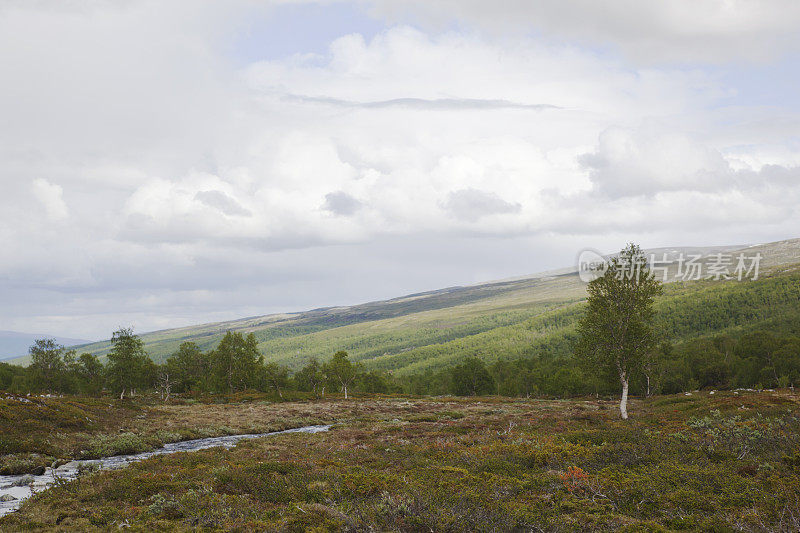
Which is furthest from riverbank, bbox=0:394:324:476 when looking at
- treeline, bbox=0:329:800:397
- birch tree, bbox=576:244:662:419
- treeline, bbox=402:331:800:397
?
treeline, bbox=402:331:800:397

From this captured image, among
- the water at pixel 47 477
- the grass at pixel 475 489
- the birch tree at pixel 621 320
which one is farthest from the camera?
the birch tree at pixel 621 320

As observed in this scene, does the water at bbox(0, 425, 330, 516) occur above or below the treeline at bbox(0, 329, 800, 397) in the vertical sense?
above

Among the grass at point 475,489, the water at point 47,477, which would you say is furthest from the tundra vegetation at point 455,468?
the water at point 47,477

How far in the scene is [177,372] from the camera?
87.2 m

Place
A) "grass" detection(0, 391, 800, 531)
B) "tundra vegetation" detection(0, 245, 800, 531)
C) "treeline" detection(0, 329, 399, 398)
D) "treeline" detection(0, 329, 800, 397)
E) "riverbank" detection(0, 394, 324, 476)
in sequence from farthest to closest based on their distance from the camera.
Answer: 1. "treeline" detection(0, 329, 399, 398)
2. "treeline" detection(0, 329, 800, 397)
3. "riverbank" detection(0, 394, 324, 476)
4. "tundra vegetation" detection(0, 245, 800, 531)
5. "grass" detection(0, 391, 800, 531)

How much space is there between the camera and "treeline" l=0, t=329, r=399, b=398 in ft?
274

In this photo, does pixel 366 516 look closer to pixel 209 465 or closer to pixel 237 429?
pixel 209 465

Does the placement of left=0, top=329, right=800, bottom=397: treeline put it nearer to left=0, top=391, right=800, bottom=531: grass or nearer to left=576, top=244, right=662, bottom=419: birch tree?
left=576, top=244, right=662, bottom=419: birch tree

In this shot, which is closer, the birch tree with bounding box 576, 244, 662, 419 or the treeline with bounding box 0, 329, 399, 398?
the birch tree with bounding box 576, 244, 662, 419

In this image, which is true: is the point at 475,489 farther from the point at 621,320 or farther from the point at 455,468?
the point at 621,320

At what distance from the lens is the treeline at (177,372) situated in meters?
83.6

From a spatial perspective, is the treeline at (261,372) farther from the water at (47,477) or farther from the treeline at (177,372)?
the water at (47,477)

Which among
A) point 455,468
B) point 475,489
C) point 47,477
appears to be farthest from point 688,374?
point 47,477

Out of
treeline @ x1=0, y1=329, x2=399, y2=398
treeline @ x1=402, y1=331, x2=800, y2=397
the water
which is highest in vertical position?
the water
